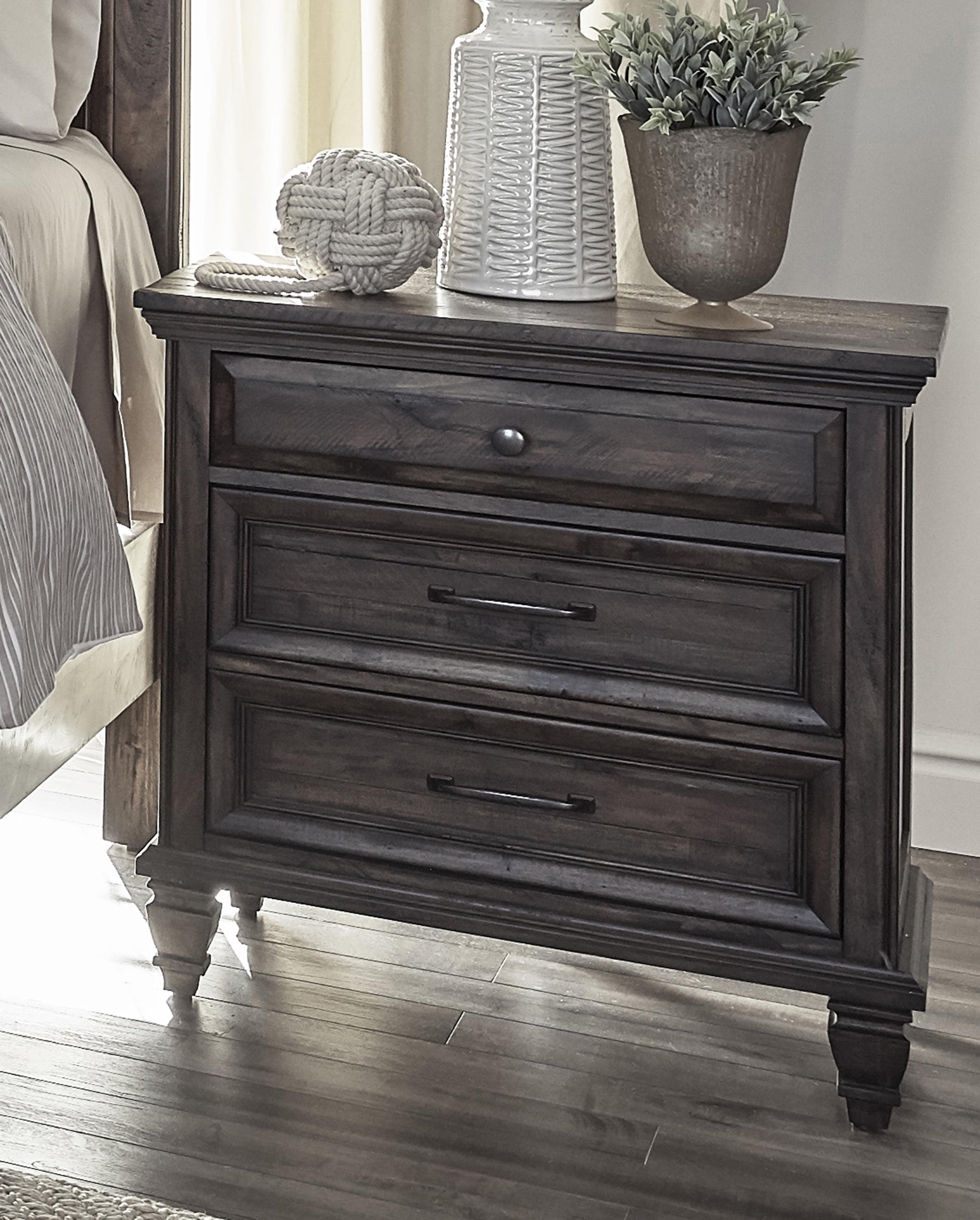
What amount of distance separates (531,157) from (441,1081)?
2.94 ft

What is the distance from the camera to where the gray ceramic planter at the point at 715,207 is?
1.25 m

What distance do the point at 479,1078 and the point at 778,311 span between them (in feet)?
2.62

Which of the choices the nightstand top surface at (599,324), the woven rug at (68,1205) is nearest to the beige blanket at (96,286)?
the nightstand top surface at (599,324)

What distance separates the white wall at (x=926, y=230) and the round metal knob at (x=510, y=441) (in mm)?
659

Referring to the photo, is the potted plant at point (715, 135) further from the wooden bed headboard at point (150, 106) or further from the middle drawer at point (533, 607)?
the wooden bed headboard at point (150, 106)

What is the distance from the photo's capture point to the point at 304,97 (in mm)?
1780

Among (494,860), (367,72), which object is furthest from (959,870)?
(367,72)

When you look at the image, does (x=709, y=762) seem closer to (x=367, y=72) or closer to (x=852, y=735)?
(x=852, y=735)

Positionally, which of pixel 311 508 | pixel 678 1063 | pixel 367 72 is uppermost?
pixel 367 72

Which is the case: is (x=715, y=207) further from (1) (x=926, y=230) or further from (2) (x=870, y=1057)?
(2) (x=870, y=1057)

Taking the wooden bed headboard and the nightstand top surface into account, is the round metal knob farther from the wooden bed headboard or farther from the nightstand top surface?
the wooden bed headboard

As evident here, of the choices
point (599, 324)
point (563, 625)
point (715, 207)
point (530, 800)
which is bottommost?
point (530, 800)

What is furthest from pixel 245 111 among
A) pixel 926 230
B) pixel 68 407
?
pixel 926 230

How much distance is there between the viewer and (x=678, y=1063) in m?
A: 1.44
